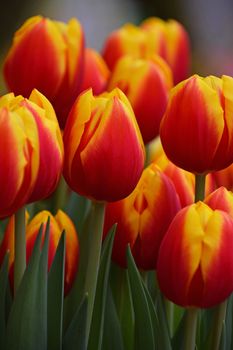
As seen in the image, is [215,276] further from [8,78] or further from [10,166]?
[8,78]

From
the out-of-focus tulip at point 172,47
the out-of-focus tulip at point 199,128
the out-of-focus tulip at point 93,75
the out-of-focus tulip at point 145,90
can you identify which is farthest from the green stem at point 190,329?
the out-of-focus tulip at point 172,47

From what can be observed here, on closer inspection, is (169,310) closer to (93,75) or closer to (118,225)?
(118,225)

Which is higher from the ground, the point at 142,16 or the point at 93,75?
the point at 93,75

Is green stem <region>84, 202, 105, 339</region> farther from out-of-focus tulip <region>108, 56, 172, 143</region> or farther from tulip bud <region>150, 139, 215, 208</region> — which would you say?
out-of-focus tulip <region>108, 56, 172, 143</region>

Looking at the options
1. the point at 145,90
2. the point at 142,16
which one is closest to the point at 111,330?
the point at 145,90

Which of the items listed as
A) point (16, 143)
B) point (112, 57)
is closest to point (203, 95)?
point (16, 143)

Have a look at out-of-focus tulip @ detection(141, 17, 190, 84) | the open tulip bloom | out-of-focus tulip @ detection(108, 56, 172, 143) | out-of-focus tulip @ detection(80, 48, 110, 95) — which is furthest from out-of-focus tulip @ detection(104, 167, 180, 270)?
out-of-focus tulip @ detection(141, 17, 190, 84)
